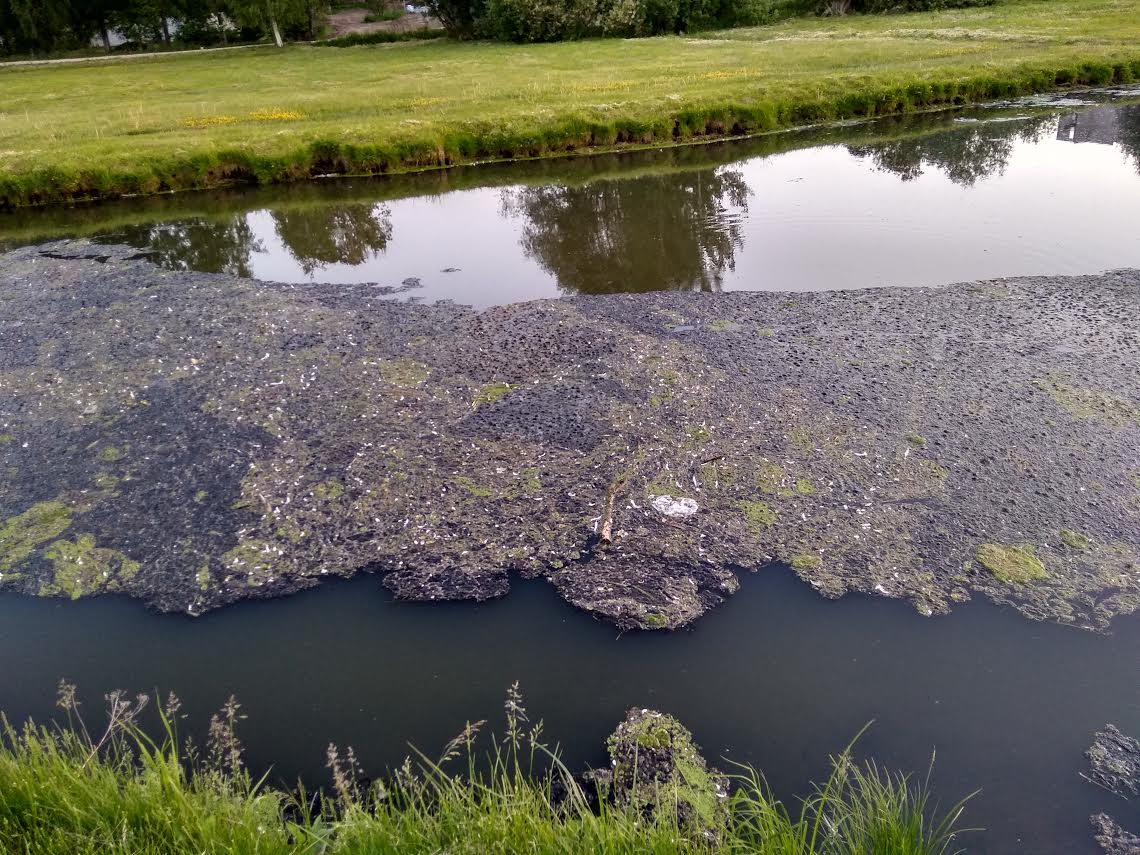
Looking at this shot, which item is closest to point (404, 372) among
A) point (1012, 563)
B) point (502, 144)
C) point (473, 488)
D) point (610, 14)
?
point (473, 488)

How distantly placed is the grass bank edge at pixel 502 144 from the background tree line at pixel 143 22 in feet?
123

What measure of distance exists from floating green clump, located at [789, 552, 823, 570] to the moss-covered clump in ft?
5.90

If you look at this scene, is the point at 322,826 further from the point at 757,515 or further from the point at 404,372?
the point at 404,372

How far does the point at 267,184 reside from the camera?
2019 centimetres

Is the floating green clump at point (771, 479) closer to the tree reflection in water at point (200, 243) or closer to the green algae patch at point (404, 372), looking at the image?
the green algae patch at point (404, 372)

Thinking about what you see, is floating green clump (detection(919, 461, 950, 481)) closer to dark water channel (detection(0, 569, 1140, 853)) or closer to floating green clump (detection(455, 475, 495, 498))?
dark water channel (detection(0, 569, 1140, 853))

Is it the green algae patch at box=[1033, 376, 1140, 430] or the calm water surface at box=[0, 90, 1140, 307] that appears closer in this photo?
the green algae patch at box=[1033, 376, 1140, 430]

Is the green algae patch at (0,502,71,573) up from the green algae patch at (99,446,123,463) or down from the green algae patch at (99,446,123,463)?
down

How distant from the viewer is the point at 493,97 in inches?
1037

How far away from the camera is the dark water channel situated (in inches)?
188

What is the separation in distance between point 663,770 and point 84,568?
513 centimetres

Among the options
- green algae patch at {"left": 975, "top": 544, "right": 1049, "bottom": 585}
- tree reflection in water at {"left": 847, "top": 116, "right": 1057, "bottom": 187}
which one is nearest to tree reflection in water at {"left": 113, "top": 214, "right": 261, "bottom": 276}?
green algae patch at {"left": 975, "top": 544, "right": 1049, "bottom": 585}

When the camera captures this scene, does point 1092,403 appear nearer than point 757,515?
No

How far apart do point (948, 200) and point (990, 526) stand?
1232 cm
